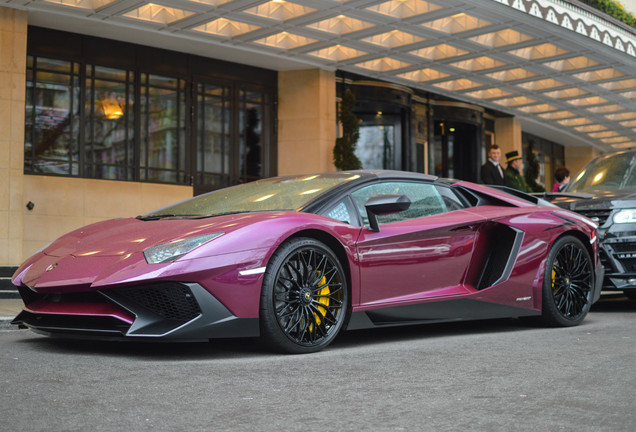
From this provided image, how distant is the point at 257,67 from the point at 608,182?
10.5 m

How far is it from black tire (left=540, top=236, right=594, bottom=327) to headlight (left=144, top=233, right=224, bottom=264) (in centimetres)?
299

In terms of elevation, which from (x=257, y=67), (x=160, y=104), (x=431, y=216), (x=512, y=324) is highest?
(x=257, y=67)

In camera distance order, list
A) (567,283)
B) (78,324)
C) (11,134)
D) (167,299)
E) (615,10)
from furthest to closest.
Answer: (615,10) → (11,134) → (567,283) → (78,324) → (167,299)

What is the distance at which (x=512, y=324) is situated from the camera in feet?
22.1

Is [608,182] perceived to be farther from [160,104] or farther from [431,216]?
[160,104]

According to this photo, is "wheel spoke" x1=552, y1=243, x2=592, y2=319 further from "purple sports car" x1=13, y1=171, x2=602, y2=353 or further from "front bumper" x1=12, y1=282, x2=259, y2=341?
"front bumper" x1=12, y1=282, x2=259, y2=341

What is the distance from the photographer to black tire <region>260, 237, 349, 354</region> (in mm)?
4574

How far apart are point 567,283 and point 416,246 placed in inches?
68.5

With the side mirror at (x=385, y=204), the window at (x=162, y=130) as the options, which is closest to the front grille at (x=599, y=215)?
the side mirror at (x=385, y=204)

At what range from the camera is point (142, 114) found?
639 inches

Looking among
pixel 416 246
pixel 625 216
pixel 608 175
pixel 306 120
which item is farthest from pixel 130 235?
pixel 306 120

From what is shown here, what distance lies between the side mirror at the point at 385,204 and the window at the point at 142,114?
35.2ft

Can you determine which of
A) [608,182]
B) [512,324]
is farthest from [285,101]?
[512,324]

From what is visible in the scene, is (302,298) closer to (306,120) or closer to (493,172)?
(493,172)
